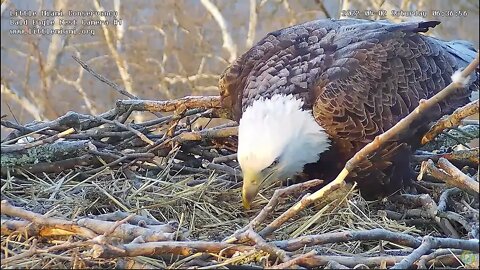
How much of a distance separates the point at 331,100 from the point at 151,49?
10.6m

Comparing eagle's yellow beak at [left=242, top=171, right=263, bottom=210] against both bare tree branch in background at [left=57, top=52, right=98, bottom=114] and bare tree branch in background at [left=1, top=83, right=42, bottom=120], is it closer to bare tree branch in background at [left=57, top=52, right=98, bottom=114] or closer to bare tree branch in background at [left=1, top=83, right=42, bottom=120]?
bare tree branch in background at [left=57, top=52, right=98, bottom=114]

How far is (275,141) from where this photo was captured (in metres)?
2.71

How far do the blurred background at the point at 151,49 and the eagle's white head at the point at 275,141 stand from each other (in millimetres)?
8509

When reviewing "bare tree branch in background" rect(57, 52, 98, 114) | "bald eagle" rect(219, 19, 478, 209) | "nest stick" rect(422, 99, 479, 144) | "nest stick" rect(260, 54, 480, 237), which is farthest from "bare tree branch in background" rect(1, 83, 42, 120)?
"nest stick" rect(260, 54, 480, 237)

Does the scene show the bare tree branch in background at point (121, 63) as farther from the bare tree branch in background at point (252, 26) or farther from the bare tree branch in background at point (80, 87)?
the bare tree branch in background at point (252, 26)

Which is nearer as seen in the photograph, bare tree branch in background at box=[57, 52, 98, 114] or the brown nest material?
the brown nest material

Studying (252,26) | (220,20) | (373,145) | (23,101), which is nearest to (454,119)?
(373,145)

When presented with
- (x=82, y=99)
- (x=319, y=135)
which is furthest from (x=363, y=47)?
(x=82, y=99)

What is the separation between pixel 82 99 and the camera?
12.9 m

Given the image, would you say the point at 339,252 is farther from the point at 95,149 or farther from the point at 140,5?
the point at 140,5

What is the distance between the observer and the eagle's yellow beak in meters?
2.67

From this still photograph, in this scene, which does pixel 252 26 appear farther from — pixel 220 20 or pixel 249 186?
pixel 249 186

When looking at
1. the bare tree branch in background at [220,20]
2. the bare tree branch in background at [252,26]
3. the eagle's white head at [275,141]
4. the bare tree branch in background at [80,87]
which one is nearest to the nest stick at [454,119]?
the eagle's white head at [275,141]

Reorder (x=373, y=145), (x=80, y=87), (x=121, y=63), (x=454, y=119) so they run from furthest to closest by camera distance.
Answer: (x=80, y=87)
(x=121, y=63)
(x=454, y=119)
(x=373, y=145)
